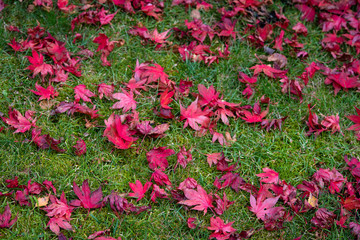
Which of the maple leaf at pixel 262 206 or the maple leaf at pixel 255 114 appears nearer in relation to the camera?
the maple leaf at pixel 262 206

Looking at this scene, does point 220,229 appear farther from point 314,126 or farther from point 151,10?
point 151,10

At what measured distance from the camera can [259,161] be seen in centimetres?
242

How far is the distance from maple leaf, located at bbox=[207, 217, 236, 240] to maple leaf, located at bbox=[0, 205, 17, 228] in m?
1.13

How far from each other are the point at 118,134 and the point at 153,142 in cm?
28

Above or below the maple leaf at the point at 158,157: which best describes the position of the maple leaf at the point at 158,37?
above

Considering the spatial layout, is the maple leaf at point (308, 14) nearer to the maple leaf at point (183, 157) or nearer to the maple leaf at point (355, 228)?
the maple leaf at point (183, 157)

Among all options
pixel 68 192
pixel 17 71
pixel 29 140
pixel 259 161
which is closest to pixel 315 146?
pixel 259 161

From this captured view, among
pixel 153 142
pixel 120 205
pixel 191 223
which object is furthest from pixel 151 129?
pixel 191 223

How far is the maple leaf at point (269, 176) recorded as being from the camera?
2297 millimetres

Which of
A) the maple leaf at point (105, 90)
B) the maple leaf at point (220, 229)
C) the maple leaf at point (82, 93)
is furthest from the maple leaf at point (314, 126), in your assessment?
the maple leaf at point (82, 93)

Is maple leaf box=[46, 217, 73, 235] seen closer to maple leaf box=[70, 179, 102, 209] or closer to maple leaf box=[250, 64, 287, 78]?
maple leaf box=[70, 179, 102, 209]

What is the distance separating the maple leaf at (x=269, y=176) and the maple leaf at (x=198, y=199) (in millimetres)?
396

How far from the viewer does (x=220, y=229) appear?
2.05 metres

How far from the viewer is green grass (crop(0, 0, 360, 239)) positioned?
210 centimetres
